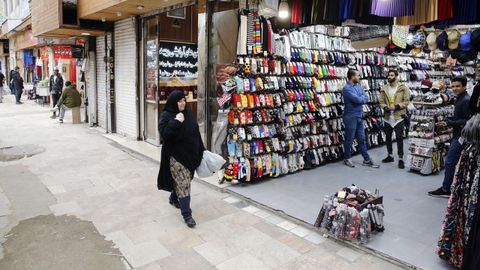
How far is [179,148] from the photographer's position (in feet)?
14.2

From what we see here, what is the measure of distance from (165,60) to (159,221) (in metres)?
5.03

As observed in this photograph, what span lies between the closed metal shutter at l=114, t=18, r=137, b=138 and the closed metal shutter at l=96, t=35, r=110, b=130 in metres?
0.82

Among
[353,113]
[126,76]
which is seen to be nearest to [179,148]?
[353,113]

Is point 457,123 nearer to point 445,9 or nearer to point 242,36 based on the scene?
point 445,9

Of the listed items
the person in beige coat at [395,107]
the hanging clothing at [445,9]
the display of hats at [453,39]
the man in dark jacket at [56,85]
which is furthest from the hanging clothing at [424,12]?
Answer: the man in dark jacket at [56,85]

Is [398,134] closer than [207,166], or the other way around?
[207,166]

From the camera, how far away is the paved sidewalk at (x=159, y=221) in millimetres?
3746

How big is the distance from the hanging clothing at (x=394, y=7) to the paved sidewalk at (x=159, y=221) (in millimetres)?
2677

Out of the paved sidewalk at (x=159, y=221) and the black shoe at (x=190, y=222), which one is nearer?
the paved sidewalk at (x=159, y=221)

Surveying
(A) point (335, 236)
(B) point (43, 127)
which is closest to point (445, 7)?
(A) point (335, 236)

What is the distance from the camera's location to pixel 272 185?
19.4 feet

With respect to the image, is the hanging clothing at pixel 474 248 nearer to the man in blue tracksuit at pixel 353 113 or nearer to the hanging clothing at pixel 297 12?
the hanging clothing at pixel 297 12

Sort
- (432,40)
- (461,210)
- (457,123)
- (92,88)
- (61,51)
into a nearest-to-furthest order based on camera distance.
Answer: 1. (461,210)
2. (457,123)
3. (432,40)
4. (92,88)
5. (61,51)

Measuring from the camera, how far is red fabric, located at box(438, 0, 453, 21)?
410cm
